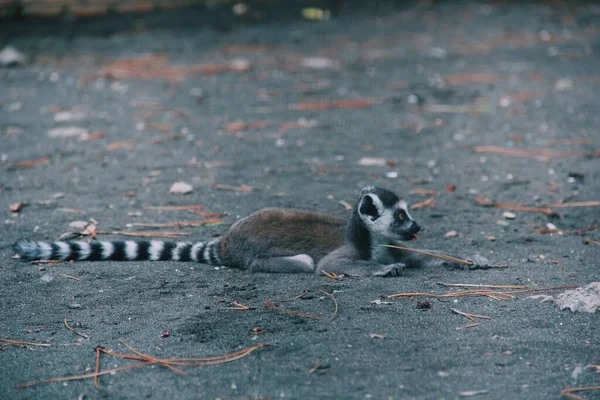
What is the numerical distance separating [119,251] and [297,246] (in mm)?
1313

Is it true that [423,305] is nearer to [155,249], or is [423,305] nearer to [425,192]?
[155,249]

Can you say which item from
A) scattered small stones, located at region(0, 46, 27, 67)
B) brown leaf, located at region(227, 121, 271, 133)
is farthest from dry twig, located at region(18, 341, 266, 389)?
scattered small stones, located at region(0, 46, 27, 67)

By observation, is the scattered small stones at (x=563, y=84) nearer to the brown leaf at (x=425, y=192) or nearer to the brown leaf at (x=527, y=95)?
the brown leaf at (x=527, y=95)

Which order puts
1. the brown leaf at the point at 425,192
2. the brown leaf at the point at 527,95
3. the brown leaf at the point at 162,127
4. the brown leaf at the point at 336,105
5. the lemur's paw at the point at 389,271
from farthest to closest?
the brown leaf at the point at 527,95 → the brown leaf at the point at 336,105 → the brown leaf at the point at 162,127 → the brown leaf at the point at 425,192 → the lemur's paw at the point at 389,271

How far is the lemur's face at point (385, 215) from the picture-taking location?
5.94m

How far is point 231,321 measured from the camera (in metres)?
4.77

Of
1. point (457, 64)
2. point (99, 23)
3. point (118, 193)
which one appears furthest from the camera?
point (99, 23)

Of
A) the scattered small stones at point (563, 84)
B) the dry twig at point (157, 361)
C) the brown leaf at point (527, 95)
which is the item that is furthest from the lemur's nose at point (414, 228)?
the scattered small stones at point (563, 84)

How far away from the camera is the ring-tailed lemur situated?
577 centimetres

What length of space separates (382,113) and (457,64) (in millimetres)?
2937

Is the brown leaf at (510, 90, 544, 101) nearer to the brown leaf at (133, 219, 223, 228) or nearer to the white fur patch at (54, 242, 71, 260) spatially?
the brown leaf at (133, 219, 223, 228)

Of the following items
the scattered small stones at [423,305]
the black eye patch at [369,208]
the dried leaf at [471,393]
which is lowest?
the scattered small stones at [423,305]

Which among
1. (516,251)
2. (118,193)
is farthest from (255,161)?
(516,251)

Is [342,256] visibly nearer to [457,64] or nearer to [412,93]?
[412,93]
